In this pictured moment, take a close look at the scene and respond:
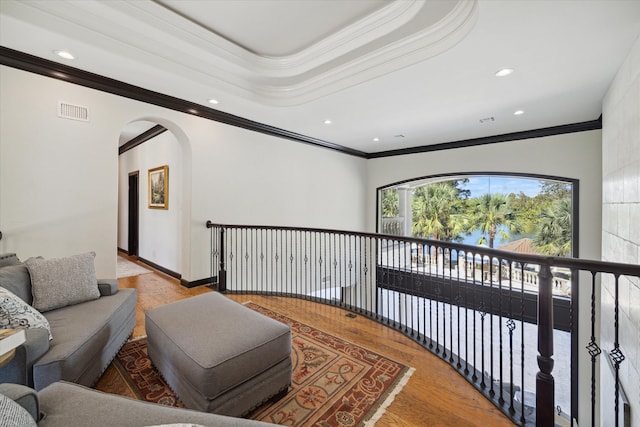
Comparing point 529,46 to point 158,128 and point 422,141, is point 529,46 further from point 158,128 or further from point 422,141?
point 158,128

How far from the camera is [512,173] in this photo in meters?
5.25

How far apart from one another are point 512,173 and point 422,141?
1.77 m

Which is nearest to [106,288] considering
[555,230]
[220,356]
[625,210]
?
[220,356]

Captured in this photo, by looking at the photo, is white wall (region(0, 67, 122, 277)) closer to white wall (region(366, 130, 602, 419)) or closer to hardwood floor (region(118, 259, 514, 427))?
hardwood floor (region(118, 259, 514, 427))

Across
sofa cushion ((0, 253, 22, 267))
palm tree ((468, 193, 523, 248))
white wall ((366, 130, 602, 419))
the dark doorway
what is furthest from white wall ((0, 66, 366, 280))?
palm tree ((468, 193, 523, 248))

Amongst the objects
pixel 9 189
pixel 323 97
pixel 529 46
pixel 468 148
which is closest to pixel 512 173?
pixel 468 148

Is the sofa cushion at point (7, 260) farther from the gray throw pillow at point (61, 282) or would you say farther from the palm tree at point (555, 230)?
the palm tree at point (555, 230)

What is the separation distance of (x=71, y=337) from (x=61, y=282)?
0.71 meters

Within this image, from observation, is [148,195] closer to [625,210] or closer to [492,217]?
[625,210]

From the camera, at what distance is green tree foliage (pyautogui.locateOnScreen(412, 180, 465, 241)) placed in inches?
355

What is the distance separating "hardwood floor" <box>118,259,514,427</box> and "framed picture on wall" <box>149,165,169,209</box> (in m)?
1.92

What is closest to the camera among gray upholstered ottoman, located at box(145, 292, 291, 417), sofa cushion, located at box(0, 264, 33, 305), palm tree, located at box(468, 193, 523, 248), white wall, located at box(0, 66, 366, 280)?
gray upholstered ottoman, located at box(145, 292, 291, 417)

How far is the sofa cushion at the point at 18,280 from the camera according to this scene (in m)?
1.99

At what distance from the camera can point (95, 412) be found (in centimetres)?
108
